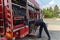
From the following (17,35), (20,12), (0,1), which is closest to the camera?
(0,1)

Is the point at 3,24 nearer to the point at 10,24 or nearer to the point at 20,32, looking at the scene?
the point at 10,24

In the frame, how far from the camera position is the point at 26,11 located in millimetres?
8789

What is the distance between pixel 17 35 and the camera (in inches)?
275

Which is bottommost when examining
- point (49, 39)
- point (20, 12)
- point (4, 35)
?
point (49, 39)

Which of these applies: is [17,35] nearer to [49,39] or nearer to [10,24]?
[10,24]

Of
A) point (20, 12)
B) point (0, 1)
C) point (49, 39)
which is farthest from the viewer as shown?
point (49, 39)

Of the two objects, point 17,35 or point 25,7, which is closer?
point 17,35

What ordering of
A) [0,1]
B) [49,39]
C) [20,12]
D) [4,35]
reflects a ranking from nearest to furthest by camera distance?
[4,35], [0,1], [20,12], [49,39]

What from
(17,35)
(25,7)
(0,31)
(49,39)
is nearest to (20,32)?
(17,35)

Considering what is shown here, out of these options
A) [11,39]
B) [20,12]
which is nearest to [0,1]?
[11,39]

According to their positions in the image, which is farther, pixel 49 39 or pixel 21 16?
pixel 49 39

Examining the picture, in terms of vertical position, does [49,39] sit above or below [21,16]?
below

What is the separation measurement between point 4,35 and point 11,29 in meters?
0.25

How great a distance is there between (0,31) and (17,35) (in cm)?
94
